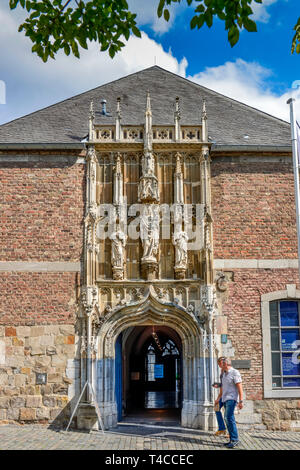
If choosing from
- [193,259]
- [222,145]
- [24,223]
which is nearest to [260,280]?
[193,259]

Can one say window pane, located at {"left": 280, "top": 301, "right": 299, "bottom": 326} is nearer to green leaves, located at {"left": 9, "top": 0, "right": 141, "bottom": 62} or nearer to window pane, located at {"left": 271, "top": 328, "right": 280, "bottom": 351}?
window pane, located at {"left": 271, "top": 328, "right": 280, "bottom": 351}

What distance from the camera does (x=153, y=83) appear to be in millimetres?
16516

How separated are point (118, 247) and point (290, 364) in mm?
4881

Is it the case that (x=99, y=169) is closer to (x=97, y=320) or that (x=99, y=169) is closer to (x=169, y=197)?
(x=169, y=197)

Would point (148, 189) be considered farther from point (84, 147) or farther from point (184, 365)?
point (184, 365)

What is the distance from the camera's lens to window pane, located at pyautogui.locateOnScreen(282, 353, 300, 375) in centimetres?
1252

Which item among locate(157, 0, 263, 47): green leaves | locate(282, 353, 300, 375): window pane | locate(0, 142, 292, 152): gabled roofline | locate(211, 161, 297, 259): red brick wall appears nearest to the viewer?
locate(157, 0, 263, 47): green leaves

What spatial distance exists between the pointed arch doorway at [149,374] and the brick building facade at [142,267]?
4.34 feet

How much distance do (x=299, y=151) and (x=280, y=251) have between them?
261 cm

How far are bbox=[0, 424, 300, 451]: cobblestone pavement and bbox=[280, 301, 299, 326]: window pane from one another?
2.47 metres

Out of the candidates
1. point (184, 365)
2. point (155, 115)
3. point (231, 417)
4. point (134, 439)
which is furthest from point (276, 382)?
point (155, 115)

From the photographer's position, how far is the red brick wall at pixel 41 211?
12.7m

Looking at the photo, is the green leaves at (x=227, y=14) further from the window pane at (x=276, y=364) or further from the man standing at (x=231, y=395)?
the window pane at (x=276, y=364)
